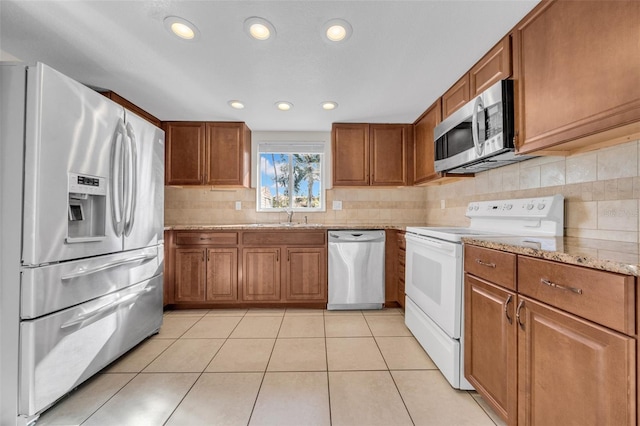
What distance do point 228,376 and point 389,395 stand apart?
1002 millimetres

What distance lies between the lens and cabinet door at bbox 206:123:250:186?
3.19 metres

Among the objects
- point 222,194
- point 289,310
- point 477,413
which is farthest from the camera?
point 222,194

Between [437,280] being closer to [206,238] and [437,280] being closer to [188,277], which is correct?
[206,238]

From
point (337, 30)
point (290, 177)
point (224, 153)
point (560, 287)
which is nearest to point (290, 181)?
point (290, 177)

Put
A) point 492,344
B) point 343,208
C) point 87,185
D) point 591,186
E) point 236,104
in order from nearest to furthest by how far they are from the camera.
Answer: point 492,344 → point 591,186 → point 87,185 → point 236,104 → point 343,208

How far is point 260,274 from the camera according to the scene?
293 cm

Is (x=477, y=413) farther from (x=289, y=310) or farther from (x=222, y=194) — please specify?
(x=222, y=194)

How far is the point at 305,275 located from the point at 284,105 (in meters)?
1.79

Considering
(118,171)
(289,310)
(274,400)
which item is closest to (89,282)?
(118,171)

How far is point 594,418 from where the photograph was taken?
833 mm

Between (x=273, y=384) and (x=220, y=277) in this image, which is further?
(x=220, y=277)

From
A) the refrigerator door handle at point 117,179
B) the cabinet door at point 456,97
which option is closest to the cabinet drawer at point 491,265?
the cabinet door at point 456,97

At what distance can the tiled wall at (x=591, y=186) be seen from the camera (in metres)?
1.25

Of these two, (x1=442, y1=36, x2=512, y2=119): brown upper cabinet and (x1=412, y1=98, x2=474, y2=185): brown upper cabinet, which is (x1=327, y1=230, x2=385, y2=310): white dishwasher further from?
(x1=442, y1=36, x2=512, y2=119): brown upper cabinet
